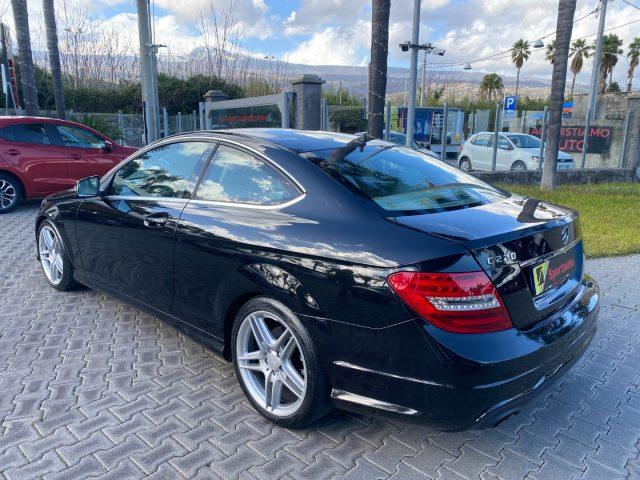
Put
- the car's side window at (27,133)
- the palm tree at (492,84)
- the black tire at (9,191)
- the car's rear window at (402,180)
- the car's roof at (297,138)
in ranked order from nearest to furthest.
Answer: the car's rear window at (402,180) < the car's roof at (297,138) < the car's side window at (27,133) < the black tire at (9,191) < the palm tree at (492,84)

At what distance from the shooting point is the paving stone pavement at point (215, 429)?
8.22 feet

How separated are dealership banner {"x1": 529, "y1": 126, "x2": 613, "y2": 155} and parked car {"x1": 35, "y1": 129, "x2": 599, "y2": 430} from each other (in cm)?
1367

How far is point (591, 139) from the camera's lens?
15219mm

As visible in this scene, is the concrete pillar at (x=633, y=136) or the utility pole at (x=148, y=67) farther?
the concrete pillar at (x=633, y=136)

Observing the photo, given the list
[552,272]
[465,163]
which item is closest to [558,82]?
[465,163]

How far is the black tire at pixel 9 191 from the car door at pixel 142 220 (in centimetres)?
551

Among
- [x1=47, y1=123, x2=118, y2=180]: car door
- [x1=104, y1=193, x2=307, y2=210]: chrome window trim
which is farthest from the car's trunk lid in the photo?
[x1=47, y1=123, x2=118, y2=180]: car door

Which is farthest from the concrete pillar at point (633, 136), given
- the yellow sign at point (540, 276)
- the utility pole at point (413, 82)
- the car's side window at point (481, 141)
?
the yellow sign at point (540, 276)

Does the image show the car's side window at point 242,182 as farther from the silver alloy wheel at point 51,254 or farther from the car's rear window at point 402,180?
the silver alloy wheel at point 51,254

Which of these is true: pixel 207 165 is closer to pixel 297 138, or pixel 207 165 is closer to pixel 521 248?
pixel 297 138

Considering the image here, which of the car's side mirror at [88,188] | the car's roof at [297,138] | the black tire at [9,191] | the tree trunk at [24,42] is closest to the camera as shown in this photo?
the car's roof at [297,138]

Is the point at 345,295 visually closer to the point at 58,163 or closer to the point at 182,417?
the point at 182,417

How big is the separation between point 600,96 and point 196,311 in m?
23.6

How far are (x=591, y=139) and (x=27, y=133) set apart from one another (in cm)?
1452
